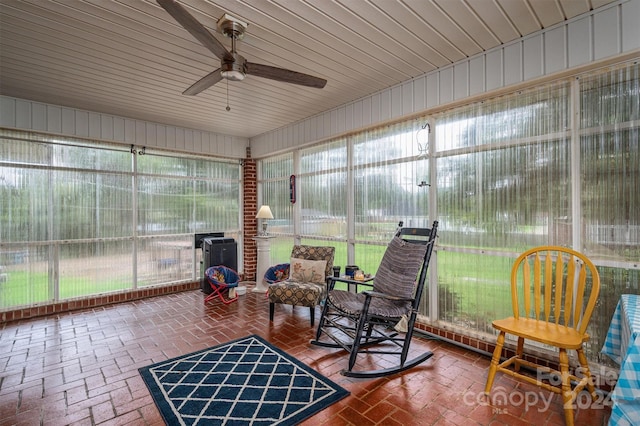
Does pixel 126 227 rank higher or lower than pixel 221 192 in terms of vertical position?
lower

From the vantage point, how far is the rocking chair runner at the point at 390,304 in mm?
2547

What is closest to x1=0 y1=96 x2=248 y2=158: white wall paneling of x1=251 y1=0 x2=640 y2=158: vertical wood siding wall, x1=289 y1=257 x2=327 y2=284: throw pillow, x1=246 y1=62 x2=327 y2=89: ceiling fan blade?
x1=251 y1=0 x2=640 y2=158: vertical wood siding wall

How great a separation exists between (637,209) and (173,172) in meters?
5.76

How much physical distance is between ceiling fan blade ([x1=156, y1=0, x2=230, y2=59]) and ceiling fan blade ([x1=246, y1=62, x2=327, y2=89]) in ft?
0.75

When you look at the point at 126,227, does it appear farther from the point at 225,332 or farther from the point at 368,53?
the point at 368,53

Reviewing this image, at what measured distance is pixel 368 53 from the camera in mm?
2848

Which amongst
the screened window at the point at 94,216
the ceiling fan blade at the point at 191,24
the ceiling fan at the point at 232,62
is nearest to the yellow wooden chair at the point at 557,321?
the ceiling fan at the point at 232,62

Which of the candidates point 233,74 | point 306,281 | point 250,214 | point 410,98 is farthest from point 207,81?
point 250,214

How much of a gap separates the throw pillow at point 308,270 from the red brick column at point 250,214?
2113 millimetres

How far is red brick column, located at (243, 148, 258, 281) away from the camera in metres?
6.05

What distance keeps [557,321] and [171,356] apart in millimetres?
3180

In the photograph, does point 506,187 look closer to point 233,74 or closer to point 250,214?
point 233,74

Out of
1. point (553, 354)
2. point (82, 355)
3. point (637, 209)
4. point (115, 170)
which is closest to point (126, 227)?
point (115, 170)

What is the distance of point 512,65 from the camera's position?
2.67m
